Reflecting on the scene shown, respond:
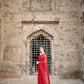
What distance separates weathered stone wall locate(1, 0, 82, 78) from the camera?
8.20 metres

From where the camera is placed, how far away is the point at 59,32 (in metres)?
8.25

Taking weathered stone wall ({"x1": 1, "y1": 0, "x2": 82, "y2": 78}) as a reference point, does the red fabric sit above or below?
below

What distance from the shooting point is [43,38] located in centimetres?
857

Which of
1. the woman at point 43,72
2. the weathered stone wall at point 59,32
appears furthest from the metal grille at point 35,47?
the woman at point 43,72

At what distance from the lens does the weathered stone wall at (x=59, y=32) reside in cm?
820

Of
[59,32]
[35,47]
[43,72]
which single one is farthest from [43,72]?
[59,32]

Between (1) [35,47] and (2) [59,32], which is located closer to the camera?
(2) [59,32]

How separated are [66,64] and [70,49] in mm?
926

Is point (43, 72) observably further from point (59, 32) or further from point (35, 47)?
point (59, 32)

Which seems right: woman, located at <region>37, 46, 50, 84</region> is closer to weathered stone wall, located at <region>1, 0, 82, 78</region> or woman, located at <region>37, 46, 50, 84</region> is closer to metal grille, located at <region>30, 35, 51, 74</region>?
weathered stone wall, located at <region>1, 0, 82, 78</region>

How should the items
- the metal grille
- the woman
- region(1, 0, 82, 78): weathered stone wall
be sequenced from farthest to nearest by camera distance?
1. the metal grille
2. region(1, 0, 82, 78): weathered stone wall
3. the woman

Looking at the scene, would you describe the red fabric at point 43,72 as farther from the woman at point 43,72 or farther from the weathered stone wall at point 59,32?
the weathered stone wall at point 59,32

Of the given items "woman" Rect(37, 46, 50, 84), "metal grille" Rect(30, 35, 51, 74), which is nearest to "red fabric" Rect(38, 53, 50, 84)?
"woman" Rect(37, 46, 50, 84)

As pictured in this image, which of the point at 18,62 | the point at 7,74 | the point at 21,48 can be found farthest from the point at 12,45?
the point at 7,74
